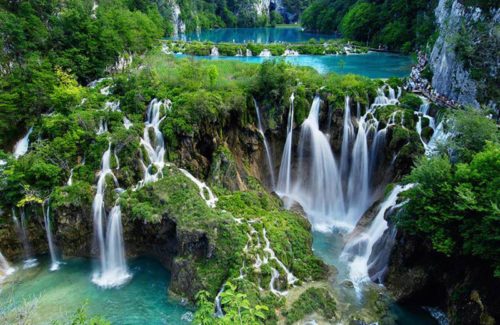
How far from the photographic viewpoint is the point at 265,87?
24922mm

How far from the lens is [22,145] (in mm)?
22797

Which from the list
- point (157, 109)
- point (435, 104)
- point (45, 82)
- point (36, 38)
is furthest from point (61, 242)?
point (435, 104)

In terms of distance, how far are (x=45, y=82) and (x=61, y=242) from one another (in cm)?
1196

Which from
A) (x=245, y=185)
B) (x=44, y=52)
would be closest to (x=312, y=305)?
(x=245, y=185)

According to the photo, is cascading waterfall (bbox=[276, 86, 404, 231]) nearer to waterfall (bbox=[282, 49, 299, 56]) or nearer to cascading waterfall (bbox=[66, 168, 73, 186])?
cascading waterfall (bbox=[66, 168, 73, 186])

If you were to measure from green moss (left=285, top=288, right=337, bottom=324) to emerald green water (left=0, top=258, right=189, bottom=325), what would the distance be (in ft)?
14.8

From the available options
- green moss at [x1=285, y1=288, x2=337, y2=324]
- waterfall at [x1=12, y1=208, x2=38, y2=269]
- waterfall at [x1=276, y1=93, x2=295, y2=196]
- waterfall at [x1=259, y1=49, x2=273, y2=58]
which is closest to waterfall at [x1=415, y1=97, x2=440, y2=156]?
waterfall at [x1=276, y1=93, x2=295, y2=196]

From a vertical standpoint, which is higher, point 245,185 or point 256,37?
point 256,37

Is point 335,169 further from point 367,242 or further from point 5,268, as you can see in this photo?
point 5,268

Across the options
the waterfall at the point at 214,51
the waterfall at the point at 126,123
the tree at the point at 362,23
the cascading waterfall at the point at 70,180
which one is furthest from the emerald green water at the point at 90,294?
the tree at the point at 362,23

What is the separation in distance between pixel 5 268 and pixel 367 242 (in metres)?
18.4

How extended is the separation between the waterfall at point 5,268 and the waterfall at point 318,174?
16.4 meters

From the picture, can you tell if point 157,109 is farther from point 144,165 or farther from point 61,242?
point 61,242

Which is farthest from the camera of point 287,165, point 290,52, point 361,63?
point 290,52
